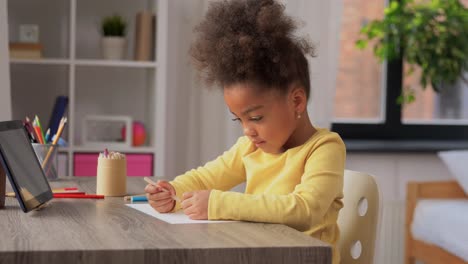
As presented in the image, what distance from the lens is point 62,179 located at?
2.09m

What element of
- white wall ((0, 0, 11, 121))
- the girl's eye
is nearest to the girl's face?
the girl's eye

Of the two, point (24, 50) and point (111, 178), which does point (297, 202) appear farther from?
point (24, 50)

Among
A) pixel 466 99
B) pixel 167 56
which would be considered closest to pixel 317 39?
pixel 167 56

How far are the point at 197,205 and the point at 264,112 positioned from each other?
249mm

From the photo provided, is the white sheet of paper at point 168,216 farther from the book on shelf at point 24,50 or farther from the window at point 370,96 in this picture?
the window at point 370,96

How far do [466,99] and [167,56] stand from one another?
1.82m

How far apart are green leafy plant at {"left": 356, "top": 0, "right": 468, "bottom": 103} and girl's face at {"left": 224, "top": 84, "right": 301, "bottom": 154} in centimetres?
251

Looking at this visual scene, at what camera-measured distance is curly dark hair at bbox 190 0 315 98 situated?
153 cm

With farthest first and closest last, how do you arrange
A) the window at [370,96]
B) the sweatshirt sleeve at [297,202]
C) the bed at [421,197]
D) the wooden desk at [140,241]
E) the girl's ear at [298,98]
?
1. the window at [370,96]
2. the bed at [421,197]
3. the girl's ear at [298,98]
4. the sweatshirt sleeve at [297,202]
5. the wooden desk at [140,241]

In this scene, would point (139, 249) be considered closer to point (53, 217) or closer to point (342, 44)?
point (53, 217)

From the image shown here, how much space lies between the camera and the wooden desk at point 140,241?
1104 mm

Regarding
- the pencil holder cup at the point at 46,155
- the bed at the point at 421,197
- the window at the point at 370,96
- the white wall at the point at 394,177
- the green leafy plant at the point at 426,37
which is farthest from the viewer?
the window at the point at 370,96

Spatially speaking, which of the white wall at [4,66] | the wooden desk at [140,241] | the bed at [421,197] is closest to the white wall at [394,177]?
the bed at [421,197]

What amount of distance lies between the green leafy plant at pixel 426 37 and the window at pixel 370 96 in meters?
0.13
